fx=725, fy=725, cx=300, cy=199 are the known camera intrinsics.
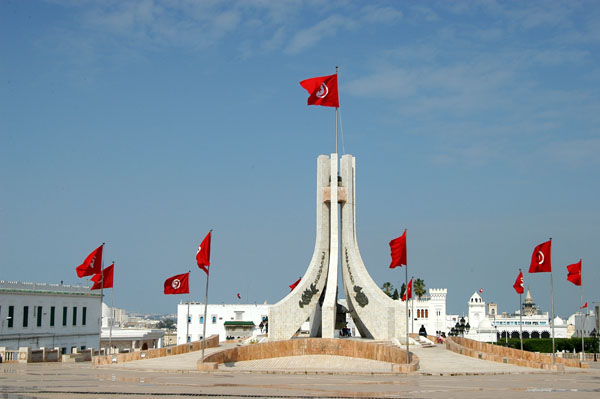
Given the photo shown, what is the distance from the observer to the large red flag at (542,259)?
32281mm

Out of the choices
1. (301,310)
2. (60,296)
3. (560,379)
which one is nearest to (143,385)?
(560,379)

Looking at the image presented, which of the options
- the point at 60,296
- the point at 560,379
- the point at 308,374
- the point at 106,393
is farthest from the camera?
the point at 60,296

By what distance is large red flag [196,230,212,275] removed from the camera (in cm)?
3116

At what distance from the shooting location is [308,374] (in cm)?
2697

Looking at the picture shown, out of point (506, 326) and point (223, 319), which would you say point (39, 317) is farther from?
point (506, 326)

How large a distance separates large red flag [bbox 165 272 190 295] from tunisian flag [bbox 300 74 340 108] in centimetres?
1118

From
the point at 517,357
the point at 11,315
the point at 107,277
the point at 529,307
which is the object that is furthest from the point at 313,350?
the point at 529,307

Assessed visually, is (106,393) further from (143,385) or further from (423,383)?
(423,383)

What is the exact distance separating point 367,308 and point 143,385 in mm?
21536

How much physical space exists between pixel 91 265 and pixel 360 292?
51.3ft

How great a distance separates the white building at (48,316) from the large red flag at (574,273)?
3160cm

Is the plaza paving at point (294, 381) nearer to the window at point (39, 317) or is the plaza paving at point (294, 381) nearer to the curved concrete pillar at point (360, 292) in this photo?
the curved concrete pillar at point (360, 292)

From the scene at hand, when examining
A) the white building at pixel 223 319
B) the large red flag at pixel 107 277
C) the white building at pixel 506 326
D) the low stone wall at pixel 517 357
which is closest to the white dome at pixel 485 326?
the white building at pixel 506 326

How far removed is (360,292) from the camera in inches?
1636
